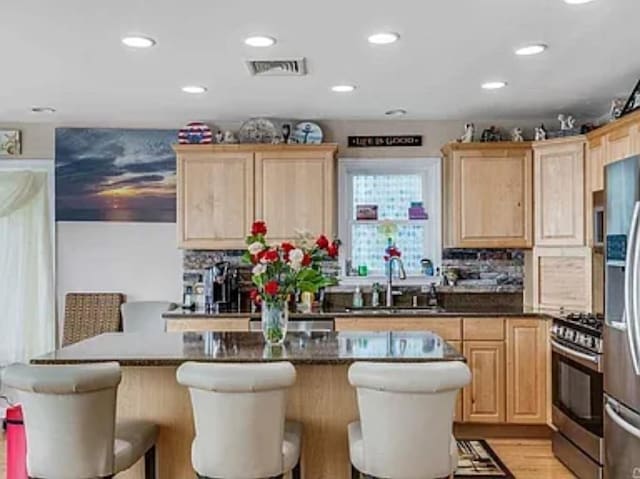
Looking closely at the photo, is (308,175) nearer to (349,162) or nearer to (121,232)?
(349,162)

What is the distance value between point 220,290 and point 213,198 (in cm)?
75

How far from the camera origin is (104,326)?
5977 millimetres

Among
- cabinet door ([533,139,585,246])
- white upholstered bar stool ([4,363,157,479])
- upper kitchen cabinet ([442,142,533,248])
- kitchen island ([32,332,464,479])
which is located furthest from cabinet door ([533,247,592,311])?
white upholstered bar stool ([4,363,157,479])

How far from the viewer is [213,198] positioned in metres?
5.76

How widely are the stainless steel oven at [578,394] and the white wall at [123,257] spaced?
3103mm

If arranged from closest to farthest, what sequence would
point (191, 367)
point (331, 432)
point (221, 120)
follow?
point (191, 367) → point (331, 432) → point (221, 120)

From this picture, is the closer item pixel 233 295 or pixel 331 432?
pixel 331 432

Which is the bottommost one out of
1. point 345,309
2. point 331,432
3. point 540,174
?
point 331,432

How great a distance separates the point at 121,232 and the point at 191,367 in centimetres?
345

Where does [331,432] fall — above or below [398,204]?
below

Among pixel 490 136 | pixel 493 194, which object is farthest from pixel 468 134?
pixel 493 194

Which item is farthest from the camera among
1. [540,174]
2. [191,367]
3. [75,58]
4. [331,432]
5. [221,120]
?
[221,120]

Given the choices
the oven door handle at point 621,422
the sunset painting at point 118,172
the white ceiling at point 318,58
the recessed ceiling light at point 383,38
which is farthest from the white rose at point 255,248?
the sunset painting at point 118,172

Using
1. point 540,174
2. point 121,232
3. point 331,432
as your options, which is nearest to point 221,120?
point 121,232
